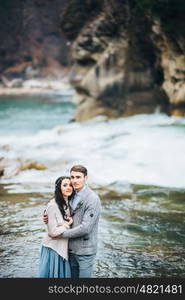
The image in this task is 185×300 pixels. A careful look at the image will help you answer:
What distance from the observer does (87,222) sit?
203 inches

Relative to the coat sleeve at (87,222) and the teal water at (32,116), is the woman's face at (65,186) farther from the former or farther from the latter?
the teal water at (32,116)

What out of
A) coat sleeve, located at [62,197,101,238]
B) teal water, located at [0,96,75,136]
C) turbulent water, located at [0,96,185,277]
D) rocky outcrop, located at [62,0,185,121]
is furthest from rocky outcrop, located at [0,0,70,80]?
coat sleeve, located at [62,197,101,238]

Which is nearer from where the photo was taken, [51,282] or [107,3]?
[51,282]

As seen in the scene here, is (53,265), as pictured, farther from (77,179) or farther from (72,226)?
(77,179)

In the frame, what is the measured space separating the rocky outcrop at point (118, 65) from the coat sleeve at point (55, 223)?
2002 centimetres

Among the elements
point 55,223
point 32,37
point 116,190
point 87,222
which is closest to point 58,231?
point 55,223

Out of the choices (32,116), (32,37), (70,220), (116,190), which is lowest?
(32,116)

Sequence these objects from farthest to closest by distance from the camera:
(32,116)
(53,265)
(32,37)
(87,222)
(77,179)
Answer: (32,37)
(32,116)
(53,265)
(77,179)
(87,222)

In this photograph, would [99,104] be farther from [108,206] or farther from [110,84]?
[108,206]

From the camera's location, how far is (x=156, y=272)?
7348 mm

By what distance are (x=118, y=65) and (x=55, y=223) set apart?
2252 cm

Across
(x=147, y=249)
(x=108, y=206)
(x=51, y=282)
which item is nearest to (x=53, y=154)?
(x=108, y=206)

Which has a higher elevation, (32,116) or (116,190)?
(116,190)

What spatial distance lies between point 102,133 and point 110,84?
5722mm
